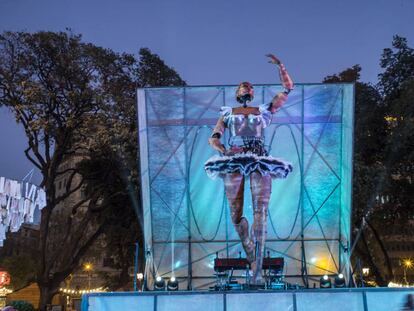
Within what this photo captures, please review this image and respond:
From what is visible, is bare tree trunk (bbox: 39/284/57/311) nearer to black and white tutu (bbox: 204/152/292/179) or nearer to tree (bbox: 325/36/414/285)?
tree (bbox: 325/36/414/285)

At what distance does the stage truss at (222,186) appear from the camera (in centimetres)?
1478

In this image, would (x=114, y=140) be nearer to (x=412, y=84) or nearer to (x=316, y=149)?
(x=316, y=149)

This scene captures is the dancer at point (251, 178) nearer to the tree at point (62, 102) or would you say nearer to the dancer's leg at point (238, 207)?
the dancer's leg at point (238, 207)

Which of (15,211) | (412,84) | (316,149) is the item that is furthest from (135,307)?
(412,84)

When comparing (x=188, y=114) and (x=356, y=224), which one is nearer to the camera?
(x=188, y=114)

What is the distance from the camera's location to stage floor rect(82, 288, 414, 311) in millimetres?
6207

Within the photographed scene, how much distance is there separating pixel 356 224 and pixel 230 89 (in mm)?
10115

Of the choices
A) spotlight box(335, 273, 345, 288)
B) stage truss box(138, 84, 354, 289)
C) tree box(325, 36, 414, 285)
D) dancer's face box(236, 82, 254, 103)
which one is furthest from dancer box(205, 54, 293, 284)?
tree box(325, 36, 414, 285)

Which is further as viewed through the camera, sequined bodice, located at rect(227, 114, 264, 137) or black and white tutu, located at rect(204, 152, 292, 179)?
sequined bodice, located at rect(227, 114, 264, 137)

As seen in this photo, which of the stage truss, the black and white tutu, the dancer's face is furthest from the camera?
the stage truss

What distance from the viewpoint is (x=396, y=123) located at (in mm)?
21469

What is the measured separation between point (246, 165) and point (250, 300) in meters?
2.87

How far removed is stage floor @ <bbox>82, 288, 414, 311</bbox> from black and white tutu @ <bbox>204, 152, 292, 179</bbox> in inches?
110

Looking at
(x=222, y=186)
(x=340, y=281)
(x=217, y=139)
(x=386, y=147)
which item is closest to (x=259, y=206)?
(x=217, y=139)
